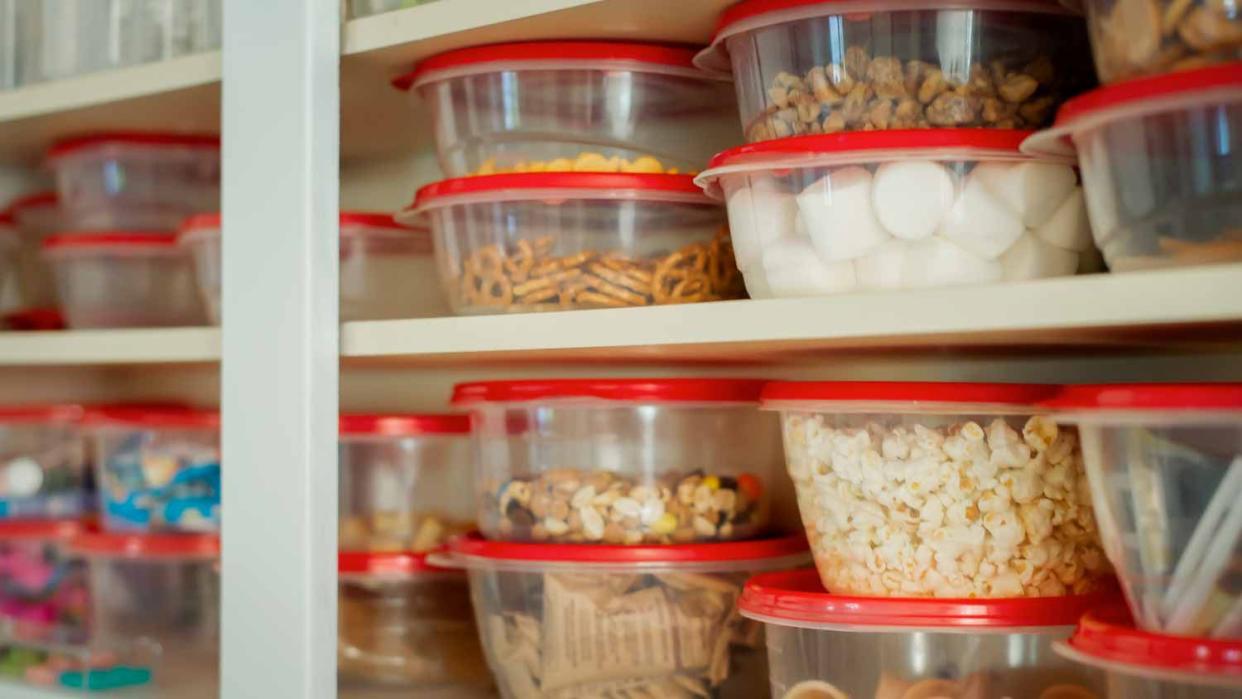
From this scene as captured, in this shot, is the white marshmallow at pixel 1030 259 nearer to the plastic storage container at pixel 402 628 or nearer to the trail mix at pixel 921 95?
the trail mix at pixel 921 95

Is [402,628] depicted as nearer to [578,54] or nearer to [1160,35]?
[578,54]

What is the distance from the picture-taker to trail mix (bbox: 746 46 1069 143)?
→ 2.73 feet

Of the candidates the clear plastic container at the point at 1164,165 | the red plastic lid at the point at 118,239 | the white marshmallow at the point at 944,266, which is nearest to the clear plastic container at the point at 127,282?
the red plastic lid at the point at 118,239

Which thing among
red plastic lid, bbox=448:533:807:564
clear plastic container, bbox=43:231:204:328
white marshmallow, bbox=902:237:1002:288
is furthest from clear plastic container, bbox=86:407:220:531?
white marshmallow, bbox=902:237:1002:288

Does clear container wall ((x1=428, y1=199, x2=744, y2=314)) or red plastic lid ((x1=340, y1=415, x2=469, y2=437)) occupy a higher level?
clear container wall ((x1=428, y1=199, x2=744, y2=314))

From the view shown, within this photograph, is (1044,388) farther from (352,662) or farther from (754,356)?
(352,662)

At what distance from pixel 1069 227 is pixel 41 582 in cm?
114

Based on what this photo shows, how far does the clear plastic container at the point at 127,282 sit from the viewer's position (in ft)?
4.58

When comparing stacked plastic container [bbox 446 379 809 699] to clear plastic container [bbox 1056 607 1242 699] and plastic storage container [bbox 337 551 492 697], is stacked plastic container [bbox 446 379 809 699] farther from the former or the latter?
clear plastic container [bbox 1056 607 1242 699]

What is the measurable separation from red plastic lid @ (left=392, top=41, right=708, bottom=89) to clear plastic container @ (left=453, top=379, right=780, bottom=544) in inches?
9.9

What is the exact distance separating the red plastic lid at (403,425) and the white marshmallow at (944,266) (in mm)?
570

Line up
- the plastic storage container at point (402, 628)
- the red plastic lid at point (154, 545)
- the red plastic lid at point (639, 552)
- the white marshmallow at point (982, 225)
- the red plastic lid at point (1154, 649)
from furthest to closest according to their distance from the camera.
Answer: the red plastic lid at point (154, 545) → the plastic storage container at point (402, 628) → the red plastic lid at point (639, 552) → the white marshmallow at point (982, 225) → the red plastic lid at point (1154, 649)

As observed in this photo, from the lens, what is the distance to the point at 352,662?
1219 millimetres

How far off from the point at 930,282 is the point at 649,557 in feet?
1.08
